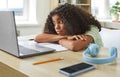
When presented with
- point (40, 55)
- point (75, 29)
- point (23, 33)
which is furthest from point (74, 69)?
point (23, 33)

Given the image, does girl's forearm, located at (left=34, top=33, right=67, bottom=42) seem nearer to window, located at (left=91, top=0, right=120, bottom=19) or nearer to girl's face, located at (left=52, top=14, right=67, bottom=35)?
girl's face, located at (left=52, top=14, right=67, bottom=35)

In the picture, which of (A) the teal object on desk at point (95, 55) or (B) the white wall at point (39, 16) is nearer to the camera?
(A) the teal object on desk at point (95, 55)

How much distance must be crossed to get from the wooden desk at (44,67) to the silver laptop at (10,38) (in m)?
0.03

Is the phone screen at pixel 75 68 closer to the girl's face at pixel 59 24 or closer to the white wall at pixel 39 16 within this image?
the girl's face at pixel 59 24

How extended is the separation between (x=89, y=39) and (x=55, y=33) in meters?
0.41

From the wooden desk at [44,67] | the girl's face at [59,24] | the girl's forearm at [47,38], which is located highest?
the girl's face at [59,24]

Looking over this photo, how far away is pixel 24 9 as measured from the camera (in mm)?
3631

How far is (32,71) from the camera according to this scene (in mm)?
878

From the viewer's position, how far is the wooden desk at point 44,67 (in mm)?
853

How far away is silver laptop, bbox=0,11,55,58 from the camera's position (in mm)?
977

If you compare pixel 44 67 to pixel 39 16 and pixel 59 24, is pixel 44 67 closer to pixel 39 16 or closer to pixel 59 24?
pixel 59 24

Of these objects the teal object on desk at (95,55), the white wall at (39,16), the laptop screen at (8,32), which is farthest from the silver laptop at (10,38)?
the white wall at (39,16)

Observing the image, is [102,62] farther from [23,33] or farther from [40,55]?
[23,33]

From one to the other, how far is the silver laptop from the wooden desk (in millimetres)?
32
